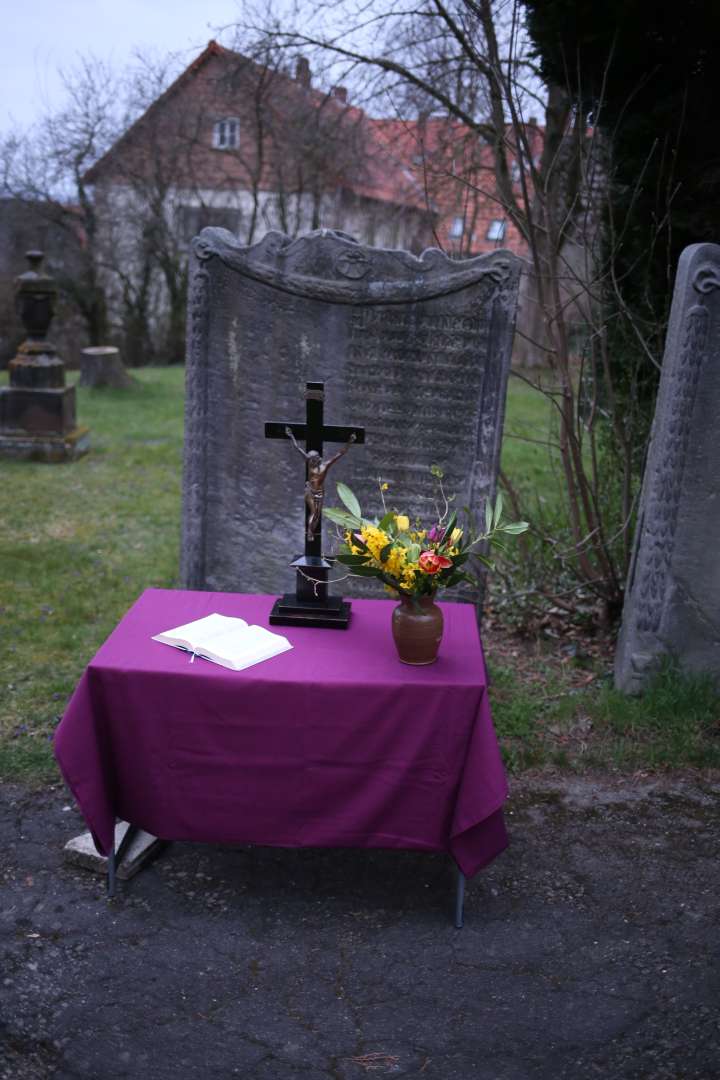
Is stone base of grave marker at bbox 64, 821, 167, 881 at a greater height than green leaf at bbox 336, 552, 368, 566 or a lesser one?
lesser

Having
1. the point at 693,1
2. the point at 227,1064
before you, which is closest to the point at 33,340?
the point at 693,1

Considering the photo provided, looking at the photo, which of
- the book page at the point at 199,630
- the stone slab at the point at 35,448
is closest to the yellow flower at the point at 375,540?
the book page at the point at 199,630

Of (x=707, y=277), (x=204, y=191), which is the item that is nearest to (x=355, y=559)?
(x=707, y=277)

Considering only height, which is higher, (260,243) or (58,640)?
(260,243)

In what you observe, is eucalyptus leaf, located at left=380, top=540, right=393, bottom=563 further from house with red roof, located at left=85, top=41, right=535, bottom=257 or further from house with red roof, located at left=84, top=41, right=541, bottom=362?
house with red roof, located at left=85, top=41, right=535, bottom=257

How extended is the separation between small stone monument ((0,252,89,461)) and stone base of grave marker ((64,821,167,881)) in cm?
616

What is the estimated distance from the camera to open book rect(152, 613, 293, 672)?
3.30 m

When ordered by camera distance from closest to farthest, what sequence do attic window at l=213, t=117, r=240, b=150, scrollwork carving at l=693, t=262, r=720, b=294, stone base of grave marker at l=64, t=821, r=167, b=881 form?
stone base of grave marker at l=64, t=821, r=167, b=881
scrollwork carving at l=693, t=262, r=720, b=294
attic window at l=213, t=117, r=240, b=150

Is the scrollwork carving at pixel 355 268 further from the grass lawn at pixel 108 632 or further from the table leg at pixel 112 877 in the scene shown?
the table leg at pixel 112 877

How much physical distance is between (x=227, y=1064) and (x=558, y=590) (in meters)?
3.89

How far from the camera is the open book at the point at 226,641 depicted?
330 centimetres

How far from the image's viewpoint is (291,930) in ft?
11.0

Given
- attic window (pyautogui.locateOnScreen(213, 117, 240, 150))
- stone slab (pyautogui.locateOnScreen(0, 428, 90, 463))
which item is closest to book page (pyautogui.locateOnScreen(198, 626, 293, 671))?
stone slab (pyautogui.locateOnScreen(0, 428, 90, 463))

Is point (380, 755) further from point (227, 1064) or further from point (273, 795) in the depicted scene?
point (227, 1064)
